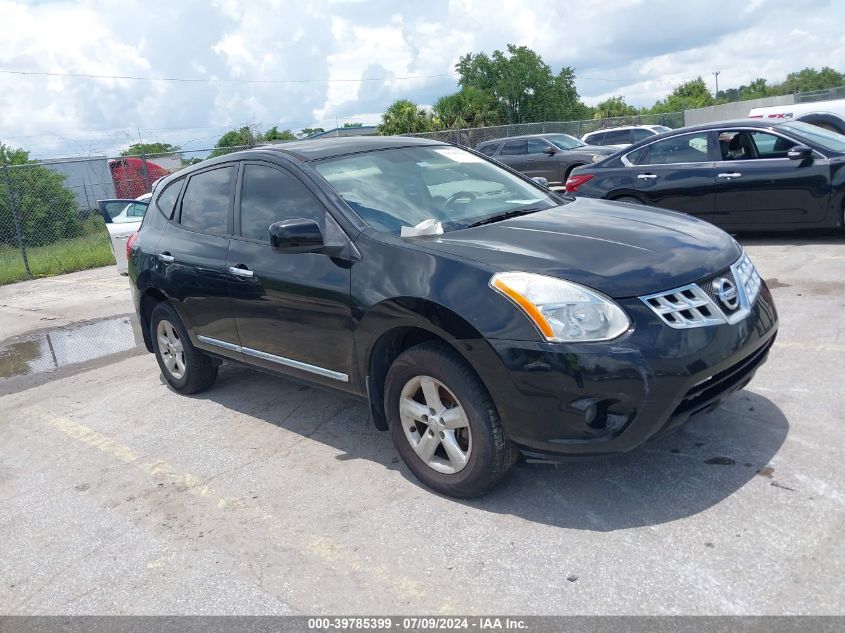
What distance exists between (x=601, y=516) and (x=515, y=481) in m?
0.53

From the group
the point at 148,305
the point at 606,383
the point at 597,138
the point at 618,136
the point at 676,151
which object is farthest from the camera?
the point at 597,138

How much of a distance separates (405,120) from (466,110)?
10823 millimetres


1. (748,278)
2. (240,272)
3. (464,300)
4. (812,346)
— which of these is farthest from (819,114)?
(464,300)

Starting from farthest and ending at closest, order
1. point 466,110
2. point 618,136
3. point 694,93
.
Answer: point 694,93
point 466,110
point 618,136

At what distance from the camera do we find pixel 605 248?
11.8 feet

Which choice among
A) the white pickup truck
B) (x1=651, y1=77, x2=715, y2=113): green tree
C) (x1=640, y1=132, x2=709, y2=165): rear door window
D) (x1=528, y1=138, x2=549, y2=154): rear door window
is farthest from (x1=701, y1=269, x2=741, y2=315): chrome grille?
(x1=651, y1=77, x2=715, y2=113): green tree

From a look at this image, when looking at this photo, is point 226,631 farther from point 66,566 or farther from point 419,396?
point 419,396

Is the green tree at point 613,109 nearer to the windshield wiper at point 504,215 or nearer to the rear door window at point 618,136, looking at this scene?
the rear door window at point 618,136

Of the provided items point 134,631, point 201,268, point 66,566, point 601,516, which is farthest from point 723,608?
point 201,268

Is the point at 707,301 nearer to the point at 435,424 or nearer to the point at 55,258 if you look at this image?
the point at 435,424

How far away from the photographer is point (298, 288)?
167 inches

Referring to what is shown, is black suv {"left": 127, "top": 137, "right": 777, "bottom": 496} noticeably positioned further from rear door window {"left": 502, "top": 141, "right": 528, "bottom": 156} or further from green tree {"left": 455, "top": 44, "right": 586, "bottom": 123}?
green tree {"left": 455, "top": 44, "right": 586, "bottom": 123}

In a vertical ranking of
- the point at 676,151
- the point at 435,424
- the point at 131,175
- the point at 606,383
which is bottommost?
the point at 435,424

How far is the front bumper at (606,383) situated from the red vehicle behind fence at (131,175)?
70.5ft
